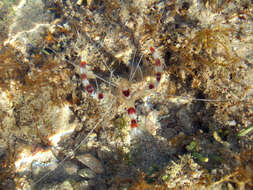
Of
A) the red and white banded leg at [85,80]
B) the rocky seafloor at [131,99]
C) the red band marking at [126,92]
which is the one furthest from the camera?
the red and white banded leg at [85,80]

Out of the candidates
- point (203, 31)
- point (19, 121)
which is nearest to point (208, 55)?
point (203, 31)

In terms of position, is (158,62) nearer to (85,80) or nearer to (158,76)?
(158,76)

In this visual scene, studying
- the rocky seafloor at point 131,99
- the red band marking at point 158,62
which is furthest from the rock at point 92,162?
the red band marking at point 158,62

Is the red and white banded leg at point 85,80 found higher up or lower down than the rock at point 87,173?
higher up

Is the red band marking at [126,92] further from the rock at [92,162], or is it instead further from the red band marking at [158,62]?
the rock at [92,162]

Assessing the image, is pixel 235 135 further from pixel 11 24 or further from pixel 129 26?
pixel 11 24

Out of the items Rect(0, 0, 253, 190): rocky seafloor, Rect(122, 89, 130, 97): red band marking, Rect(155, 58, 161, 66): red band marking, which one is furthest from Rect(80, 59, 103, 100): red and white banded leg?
Rect(155, 58, 161, 66): red band marking

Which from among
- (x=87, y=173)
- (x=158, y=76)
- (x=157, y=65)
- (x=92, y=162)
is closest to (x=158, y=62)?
(x=157, y=65)
